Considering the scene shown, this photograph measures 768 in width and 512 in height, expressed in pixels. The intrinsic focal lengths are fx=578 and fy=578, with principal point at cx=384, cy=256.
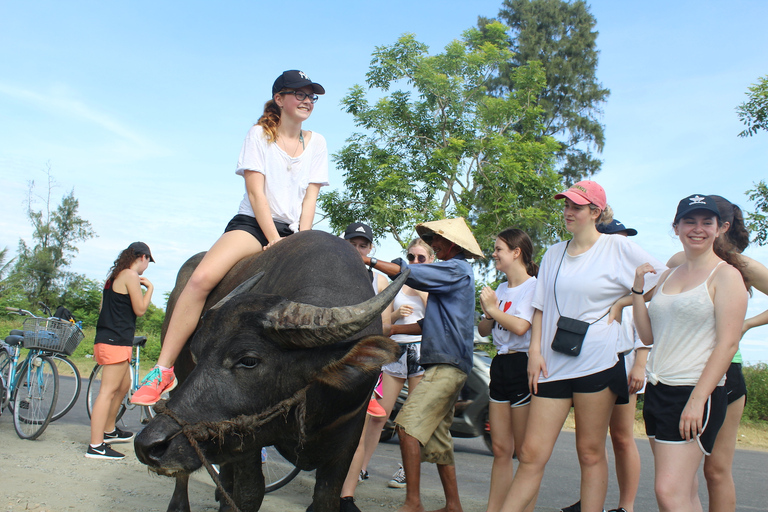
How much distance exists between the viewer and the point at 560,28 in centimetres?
3198

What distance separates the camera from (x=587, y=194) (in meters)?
3.91

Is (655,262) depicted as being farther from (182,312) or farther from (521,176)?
(521,176)

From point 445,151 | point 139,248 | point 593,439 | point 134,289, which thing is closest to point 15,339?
point 134,289

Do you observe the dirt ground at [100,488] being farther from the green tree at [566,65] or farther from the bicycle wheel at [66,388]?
the green tree at [566,65]

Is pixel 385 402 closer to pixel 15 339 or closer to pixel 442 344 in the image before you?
pixel 442 344

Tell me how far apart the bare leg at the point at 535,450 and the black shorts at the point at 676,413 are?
22.5 inches

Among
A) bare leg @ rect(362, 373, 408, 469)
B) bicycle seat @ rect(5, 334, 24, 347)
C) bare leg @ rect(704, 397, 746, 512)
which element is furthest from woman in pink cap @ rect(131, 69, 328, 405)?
bicycle seat @ rect(5, 334, 24, 347)

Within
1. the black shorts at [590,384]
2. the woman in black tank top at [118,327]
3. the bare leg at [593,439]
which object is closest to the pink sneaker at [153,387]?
the black shorts at [590,384]

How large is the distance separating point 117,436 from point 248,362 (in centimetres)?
537

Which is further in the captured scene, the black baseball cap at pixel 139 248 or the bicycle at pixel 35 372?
the bicycle at pixel 35 372

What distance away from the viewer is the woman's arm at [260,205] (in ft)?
13.9

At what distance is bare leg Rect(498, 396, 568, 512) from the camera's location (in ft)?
12.1

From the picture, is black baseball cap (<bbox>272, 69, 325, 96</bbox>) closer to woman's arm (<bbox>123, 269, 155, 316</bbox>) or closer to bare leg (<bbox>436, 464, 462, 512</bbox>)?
bare leg (<bbox>436, 464, 462, 512</bbox>)

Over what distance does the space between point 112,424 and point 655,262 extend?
6.27 m
